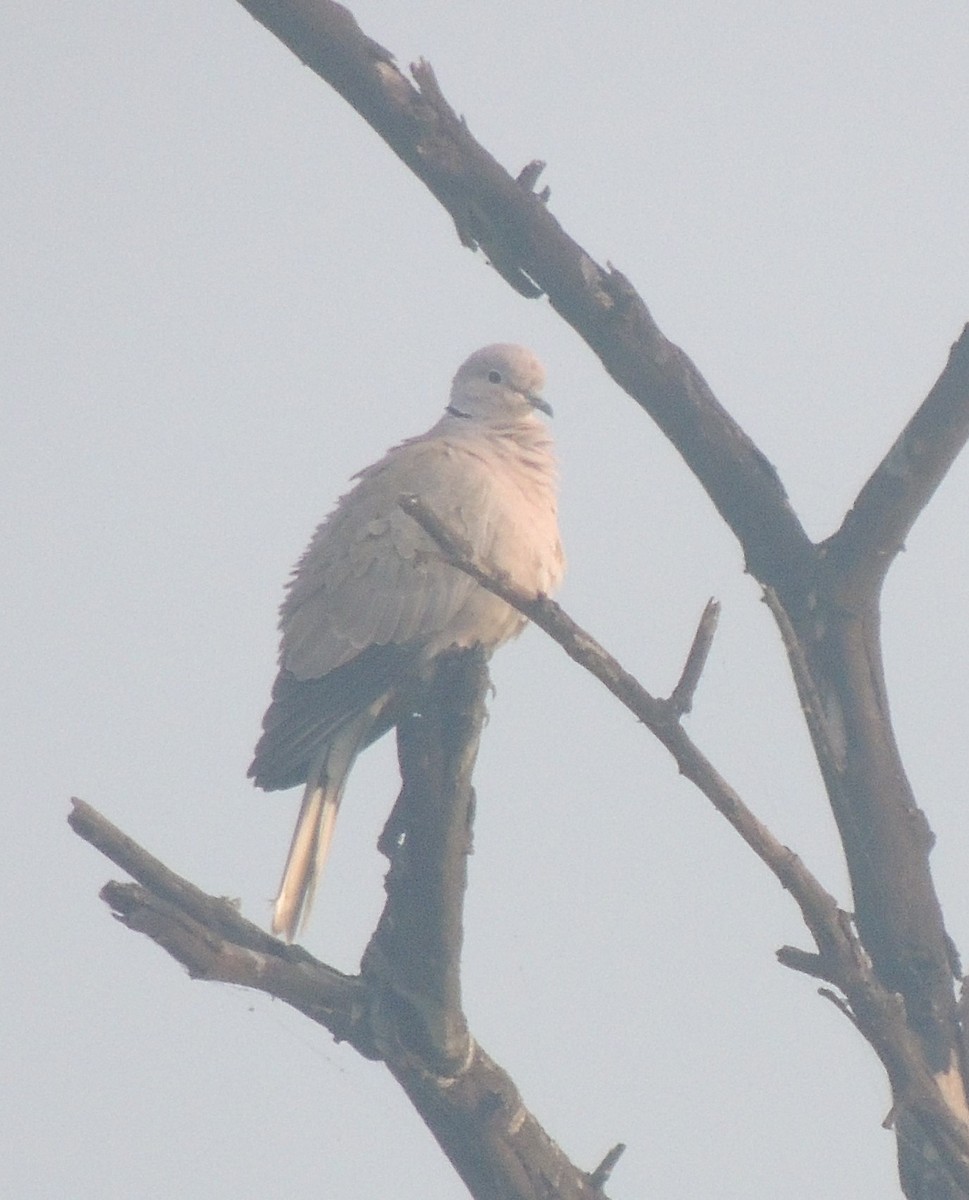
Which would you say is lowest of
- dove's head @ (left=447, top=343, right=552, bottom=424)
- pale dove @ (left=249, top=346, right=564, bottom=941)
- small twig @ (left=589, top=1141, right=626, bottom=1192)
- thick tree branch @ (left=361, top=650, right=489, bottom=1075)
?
small twig @ (left=589, top=1141, right=626, bottom=1192)

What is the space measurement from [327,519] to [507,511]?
822 mm

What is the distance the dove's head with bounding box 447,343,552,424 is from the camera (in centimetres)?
641

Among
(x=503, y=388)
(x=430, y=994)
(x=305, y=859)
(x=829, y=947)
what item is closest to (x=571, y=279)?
(x=430, y=994)

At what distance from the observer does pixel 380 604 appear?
557 centimetres

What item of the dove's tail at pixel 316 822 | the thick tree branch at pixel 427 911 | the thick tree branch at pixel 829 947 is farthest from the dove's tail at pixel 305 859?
the thick tree branch at pixel 829 947

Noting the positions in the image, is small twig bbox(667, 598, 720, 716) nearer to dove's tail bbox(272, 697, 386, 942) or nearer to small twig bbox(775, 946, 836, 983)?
small twig bbox(775, 946, 836, 983)

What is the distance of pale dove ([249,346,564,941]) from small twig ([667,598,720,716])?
2.21 metres

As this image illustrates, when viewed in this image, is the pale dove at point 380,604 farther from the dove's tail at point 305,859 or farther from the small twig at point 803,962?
the small twig at point 803,962

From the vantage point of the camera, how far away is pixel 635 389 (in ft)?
12.7

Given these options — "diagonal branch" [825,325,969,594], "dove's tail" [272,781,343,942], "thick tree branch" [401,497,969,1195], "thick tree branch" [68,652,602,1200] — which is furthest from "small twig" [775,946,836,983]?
"dove's tail" [272,781,343,942]

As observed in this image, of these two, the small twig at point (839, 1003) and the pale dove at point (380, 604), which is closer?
the small twig at point (839, 1003)

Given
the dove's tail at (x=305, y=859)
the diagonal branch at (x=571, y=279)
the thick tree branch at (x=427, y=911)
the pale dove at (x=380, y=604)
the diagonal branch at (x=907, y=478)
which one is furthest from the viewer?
the pale dove at (x=380, y=604)

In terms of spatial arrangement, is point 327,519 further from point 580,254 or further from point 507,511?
point 580,254

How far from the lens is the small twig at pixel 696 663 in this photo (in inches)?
109
